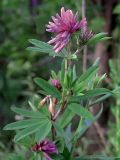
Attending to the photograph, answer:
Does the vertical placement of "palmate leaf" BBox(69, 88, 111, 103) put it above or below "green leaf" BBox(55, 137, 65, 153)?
above

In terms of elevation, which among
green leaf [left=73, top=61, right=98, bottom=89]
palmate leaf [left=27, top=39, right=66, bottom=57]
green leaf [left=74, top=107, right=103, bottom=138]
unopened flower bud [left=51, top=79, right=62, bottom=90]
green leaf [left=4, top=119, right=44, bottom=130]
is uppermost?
palmate leaf [left=27, top=39, right=66, bottom=57]

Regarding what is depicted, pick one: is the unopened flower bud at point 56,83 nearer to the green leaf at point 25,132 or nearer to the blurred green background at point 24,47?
the green leaf at point 25,132

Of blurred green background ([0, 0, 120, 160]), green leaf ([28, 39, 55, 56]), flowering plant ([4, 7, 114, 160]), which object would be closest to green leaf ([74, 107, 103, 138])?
flowering plant ([4, 7, 114, 160])

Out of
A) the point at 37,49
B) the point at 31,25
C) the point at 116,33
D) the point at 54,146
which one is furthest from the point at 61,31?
the point at 31,25

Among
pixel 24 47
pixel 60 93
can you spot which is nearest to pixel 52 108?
pixel 60 93

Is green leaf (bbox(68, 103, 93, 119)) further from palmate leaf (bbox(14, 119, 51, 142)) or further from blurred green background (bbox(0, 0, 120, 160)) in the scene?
blurred green background (bbox(0, 0, 120, 160))

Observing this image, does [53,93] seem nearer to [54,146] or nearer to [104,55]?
[54,146]

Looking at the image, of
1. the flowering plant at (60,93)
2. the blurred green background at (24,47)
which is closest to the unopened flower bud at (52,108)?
the flowering plant at (60,93)
